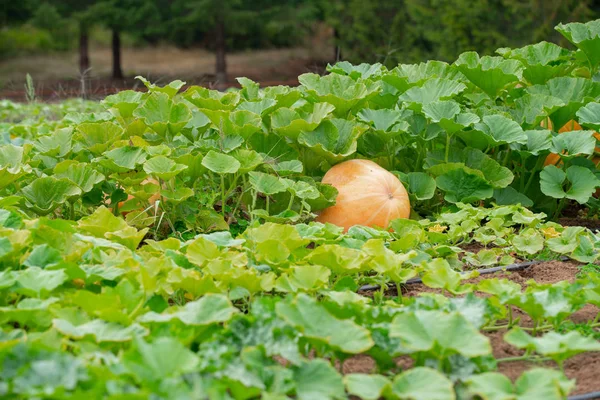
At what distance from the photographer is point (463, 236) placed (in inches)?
124

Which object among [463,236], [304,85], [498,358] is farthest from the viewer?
[304,85]

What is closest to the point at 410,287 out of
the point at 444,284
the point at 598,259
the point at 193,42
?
the point at 444,284

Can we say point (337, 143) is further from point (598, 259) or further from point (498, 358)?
point (498, 358)

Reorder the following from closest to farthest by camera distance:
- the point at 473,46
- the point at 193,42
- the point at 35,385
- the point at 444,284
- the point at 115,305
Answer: the point at 35,385 < the point at 115,305 < the point at 444,284 < the point at 473,46 < the point at 193,42

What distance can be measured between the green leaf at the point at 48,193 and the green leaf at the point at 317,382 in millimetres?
1670

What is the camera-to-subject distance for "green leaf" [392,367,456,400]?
1561 millimetres

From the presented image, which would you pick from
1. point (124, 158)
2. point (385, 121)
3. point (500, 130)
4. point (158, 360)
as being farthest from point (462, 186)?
point (158, 360)

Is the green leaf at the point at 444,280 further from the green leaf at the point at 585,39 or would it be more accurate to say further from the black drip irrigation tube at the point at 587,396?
the green leaf at the point at 585,39

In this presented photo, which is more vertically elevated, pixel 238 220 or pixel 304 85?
pixel 304 85

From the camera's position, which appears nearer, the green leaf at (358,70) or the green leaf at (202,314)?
the green leaf at (202,314)

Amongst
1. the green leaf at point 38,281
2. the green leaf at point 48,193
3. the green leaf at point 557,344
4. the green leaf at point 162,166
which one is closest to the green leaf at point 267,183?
the green leaf at point 162,166

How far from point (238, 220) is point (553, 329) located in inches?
60.5

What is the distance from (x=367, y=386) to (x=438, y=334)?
23 centimetres

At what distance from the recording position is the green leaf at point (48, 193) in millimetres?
2996
